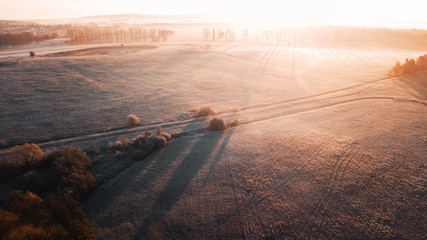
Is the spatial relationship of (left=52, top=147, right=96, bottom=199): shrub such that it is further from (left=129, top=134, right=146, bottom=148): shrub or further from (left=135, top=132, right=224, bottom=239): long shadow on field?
(left=135, top=132, right=224, bottom=239): long shadow on field

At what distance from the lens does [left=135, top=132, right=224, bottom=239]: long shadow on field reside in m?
9.31

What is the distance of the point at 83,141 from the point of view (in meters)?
15.8

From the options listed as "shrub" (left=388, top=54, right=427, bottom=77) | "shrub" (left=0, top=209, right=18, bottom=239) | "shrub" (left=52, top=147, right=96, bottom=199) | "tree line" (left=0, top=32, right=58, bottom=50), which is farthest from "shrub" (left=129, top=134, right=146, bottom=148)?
"tree line" (left=0, top=32, right=58, bottom=50)

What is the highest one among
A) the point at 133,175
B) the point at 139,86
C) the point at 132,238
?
the point at 139,86

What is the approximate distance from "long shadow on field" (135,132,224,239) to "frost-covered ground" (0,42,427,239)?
0.20 ft

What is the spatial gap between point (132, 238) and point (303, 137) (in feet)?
41.3

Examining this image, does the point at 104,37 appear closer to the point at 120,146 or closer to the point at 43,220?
the point at 120,146

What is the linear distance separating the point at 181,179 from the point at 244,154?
4.36m

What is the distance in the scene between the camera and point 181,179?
38.0ft

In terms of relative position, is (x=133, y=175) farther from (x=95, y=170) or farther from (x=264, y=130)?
(x=264, y=130)

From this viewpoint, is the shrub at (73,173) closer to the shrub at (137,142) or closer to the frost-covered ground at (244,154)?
the frost-covered ground at (244,154)

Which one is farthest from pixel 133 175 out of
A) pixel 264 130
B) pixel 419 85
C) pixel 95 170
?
pixel 419 85

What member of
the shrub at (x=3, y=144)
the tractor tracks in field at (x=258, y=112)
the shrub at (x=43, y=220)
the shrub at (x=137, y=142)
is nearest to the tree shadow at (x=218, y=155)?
the tractor tracks in field at (x=258, y=112)

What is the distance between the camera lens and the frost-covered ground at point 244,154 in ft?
29.8
